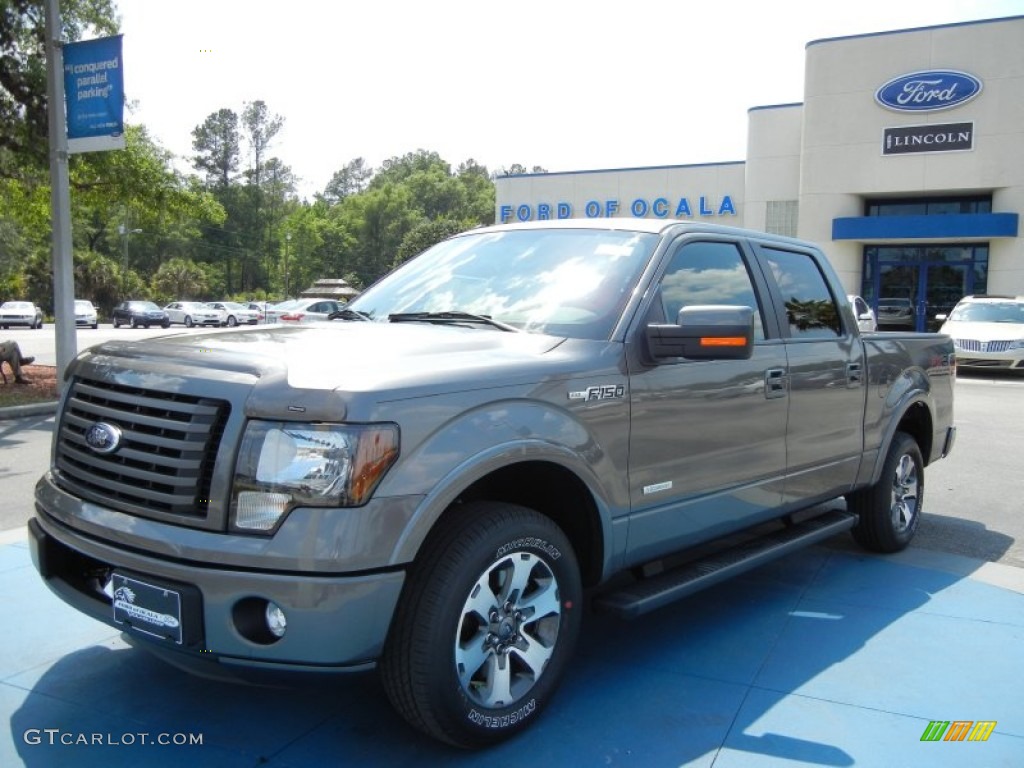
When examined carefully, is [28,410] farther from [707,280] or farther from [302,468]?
[302,468]

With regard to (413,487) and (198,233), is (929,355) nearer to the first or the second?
(413,487)

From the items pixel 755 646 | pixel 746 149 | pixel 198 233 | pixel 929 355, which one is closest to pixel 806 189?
pixel 746 149

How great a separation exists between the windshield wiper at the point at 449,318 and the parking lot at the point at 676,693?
1456mm

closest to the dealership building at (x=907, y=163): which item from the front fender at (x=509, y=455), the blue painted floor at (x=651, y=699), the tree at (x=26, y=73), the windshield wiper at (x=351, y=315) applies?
the tree at (x=26, y=73)

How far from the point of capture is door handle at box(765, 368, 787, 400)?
4230 millimetres

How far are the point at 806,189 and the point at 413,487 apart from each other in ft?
98.3

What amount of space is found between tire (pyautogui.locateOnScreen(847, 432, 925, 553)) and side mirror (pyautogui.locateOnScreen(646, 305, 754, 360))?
2.52 m

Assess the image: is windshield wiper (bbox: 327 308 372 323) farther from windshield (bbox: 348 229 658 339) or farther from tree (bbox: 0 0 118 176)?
tree (bbox: 0 0 118 176)

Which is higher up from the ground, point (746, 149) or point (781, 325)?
point (746, 149)

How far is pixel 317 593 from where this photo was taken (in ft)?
8.40

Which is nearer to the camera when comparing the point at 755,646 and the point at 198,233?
the point at 755,646

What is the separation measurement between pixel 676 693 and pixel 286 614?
1750mm

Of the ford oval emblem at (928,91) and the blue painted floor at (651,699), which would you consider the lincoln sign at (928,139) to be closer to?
the ford oval emblem at (928,91)
